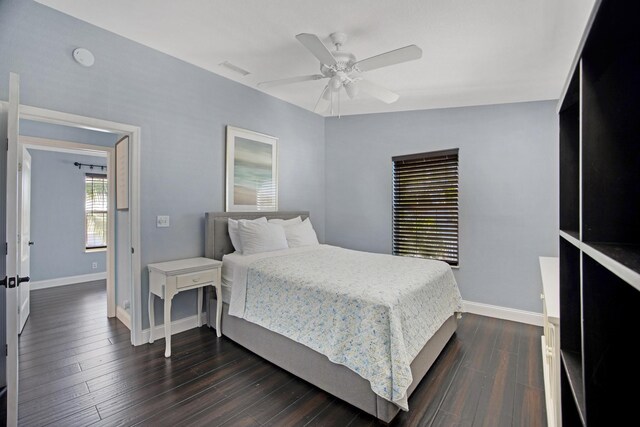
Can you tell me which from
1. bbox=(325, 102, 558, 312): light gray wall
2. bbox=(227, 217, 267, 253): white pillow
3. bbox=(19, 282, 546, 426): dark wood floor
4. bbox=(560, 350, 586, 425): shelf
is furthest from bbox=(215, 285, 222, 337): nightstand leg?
bbox=(560, 350, 586, 425): shelf

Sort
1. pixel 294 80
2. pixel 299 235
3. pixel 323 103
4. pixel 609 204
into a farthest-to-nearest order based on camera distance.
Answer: pixel 299 235 < pixel 323 103 < pixel 294 80 < pixel 609 204

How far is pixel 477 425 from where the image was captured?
1.91 meters

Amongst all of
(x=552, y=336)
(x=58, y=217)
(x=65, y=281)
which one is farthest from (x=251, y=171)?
(x=65, y=281)

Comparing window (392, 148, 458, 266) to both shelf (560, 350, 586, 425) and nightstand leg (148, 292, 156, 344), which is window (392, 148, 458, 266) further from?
nightstand leg (148, 292, 156, 344)

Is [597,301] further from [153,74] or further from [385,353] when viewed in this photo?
Answer: [153,74]

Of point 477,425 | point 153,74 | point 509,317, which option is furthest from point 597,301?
point 153,74

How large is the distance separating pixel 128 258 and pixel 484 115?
4.51 meters

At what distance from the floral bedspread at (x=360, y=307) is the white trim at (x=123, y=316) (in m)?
1.64

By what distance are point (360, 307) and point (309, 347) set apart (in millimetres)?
588

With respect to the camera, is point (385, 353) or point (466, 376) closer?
point (385, 353)

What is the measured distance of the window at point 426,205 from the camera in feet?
13.2

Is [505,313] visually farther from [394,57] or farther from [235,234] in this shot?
[235,234]

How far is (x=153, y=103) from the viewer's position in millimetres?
3098

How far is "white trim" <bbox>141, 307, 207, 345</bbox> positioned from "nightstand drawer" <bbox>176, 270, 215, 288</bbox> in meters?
0.69
